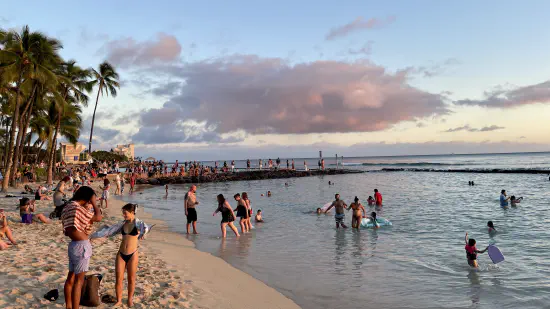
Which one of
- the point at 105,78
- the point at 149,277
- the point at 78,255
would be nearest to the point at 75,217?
the point at 78,255

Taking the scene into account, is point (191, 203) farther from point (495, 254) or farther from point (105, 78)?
point (105, 78)

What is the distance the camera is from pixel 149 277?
6.82 m

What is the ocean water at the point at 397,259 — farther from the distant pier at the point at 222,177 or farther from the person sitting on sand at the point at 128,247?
the distant pier at the point at 222,177

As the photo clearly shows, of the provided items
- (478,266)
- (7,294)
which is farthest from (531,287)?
(7,294)

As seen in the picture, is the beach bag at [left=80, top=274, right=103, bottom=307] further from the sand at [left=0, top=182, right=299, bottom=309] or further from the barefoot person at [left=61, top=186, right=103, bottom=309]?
the barefoot person at [left=61, top=186, right=103, bottom=309]

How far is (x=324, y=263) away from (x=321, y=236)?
12.2ft

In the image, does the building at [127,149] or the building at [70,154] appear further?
the building at [127,149]

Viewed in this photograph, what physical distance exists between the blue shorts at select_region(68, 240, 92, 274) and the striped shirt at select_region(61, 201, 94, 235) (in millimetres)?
187

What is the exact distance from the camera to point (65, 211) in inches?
175

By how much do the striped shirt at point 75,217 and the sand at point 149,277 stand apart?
1562 millimetres

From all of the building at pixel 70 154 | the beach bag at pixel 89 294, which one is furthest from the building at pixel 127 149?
the beach bag at pixel 89 294

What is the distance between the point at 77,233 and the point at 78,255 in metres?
0.31

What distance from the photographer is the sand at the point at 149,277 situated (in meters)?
5.55

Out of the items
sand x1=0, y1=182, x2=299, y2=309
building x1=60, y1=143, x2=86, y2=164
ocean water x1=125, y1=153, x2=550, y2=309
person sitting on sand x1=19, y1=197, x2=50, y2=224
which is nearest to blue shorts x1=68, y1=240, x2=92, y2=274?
sand x1=0, y1=182, x2=299, y2=309
